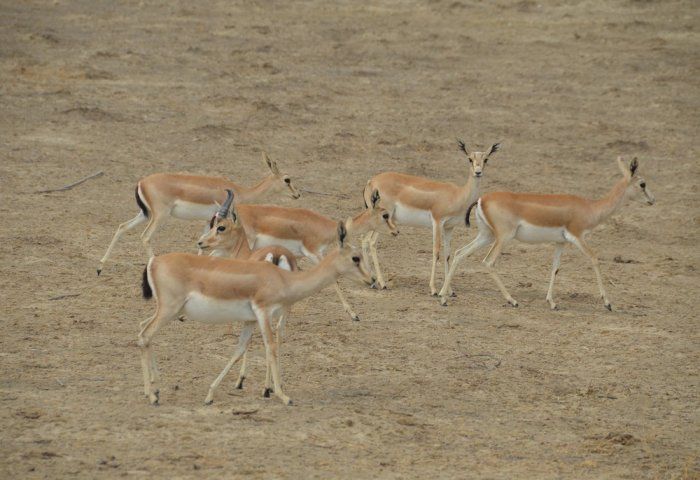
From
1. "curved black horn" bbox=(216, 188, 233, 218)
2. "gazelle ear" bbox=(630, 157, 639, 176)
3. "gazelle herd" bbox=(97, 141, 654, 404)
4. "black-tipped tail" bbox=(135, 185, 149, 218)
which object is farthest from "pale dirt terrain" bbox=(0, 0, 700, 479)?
"gazelle ear" bbox=(630, 157, 639, 176)

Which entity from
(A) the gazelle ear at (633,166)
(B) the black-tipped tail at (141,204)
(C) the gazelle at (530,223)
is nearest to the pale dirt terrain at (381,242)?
(C) the gazelle at (530,223)

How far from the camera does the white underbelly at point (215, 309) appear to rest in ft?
31.1

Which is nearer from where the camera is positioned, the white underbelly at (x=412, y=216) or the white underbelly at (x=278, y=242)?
the white underbelly at (x=278, y=242)

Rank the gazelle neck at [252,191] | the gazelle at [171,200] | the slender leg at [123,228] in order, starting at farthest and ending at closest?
the gazelle neck at [252,191] → the gazelle at [171,200] → the slender leg at [123,228]

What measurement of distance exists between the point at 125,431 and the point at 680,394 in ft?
15.8

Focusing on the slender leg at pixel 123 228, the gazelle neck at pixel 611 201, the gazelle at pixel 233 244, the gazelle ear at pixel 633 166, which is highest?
the gazelle ear at pixel 633 166

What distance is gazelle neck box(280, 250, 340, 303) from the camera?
975 cm

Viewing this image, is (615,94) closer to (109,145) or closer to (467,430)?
(109,145)

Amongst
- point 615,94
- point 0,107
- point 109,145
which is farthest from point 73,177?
point 615,94

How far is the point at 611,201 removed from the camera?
13.8 m

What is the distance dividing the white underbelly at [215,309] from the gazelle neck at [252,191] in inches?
174

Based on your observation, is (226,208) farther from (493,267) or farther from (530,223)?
(530,223)

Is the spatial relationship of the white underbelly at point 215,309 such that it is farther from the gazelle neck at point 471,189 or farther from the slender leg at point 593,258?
the slender leg at point 593,258

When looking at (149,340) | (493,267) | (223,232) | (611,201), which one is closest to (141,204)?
(223,232)
